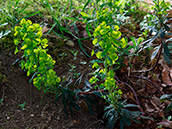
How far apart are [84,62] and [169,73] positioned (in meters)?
1.10

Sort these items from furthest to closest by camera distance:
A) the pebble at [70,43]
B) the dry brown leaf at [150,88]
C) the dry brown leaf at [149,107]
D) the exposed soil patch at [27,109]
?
the pebble at [70,43] < the dry brown leaf at [150,88] < the dry brown leaf at [149,107] < the exposed soil patch at [27,109]

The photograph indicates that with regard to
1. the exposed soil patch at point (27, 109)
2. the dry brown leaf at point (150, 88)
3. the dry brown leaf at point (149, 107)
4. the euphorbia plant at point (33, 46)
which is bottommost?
the dry brown leaf at point (149, 107)

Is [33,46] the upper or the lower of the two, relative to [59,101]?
upper

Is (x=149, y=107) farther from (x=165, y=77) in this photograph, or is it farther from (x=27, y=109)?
(x=27, y=109)

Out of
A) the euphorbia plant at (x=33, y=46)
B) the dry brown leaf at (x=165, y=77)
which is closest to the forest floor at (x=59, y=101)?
the dry brown leaf at (x=165, y=77)

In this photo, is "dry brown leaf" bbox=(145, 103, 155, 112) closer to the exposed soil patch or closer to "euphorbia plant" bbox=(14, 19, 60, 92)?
the exposed soil patch

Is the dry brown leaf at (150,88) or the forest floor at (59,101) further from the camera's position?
the dry brown leaf at (150,88)

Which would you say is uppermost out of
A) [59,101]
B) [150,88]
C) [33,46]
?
[33,46]

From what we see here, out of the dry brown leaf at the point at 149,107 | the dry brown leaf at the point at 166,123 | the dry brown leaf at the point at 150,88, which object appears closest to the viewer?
the dry brown leaf at the point at 166,123

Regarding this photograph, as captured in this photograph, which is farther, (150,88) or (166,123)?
(150,88)

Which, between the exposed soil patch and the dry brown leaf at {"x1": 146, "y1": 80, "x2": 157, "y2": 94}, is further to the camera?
the dry brown leaf at {"x1": 146, "y1": 80, "x2": 157, "y2": 94}

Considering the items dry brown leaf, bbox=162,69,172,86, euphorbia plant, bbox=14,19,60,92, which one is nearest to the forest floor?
dry brown leaf, bbox=162,69,172,86

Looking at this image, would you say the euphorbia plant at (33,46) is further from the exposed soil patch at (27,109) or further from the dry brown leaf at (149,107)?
the dry brown leaf at (149,107)

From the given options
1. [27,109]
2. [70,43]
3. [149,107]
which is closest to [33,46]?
[27,109]
